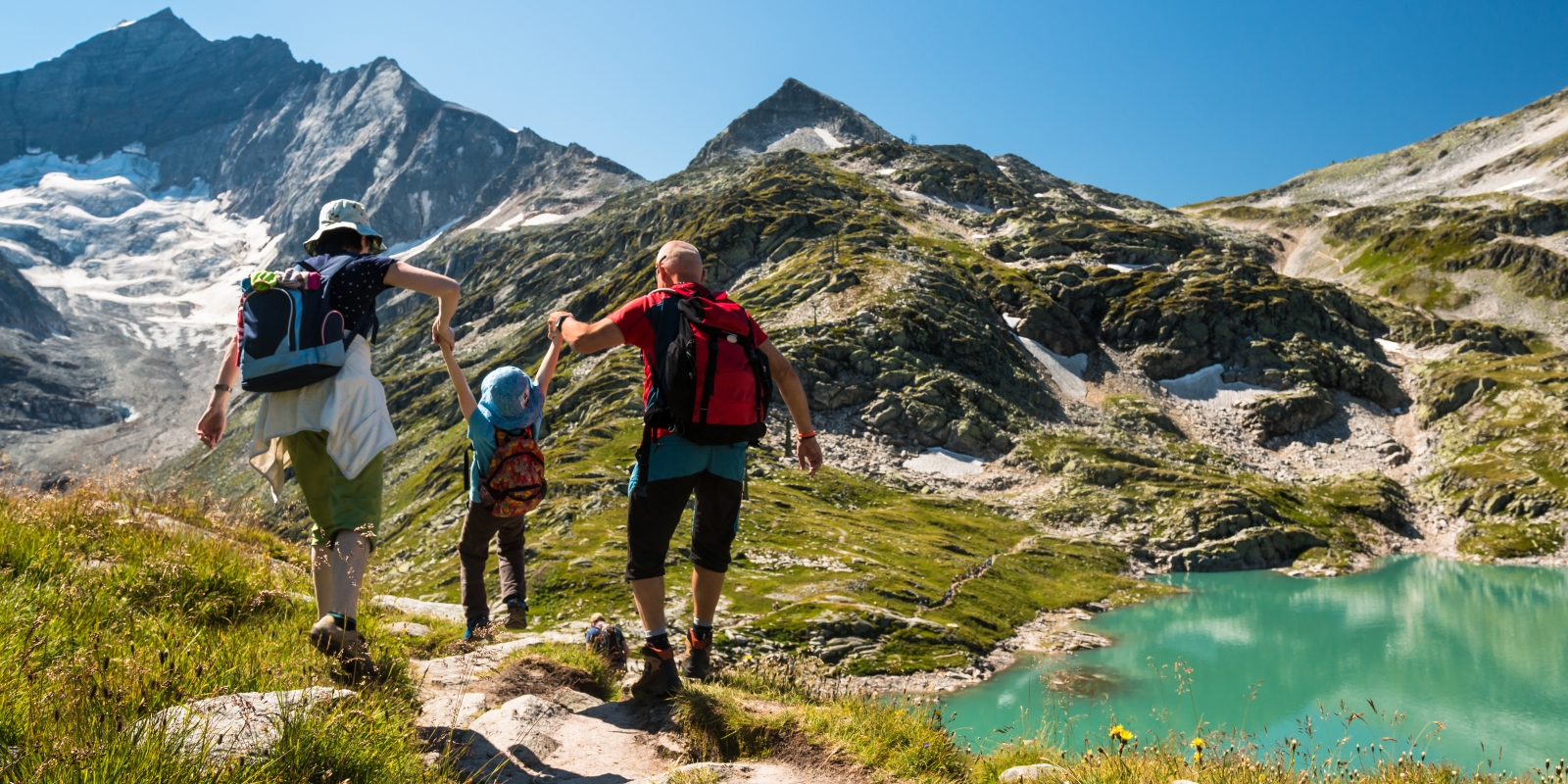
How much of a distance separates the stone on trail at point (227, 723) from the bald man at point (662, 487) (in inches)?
111

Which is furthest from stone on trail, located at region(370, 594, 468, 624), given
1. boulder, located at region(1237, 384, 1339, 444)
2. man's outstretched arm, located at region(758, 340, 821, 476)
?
boulder, located at region(1237, 384, 1339, 444)

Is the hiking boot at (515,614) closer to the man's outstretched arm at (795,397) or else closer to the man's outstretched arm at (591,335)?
the man's outstretched arm at (795,397)

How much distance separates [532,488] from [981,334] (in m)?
82.5

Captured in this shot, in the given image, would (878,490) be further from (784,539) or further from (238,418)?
(238,418)

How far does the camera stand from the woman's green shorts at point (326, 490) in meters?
5.70

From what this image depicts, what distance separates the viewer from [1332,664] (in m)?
33.3

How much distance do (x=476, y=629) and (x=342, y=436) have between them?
143 inches

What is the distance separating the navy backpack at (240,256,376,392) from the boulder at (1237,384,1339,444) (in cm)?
9516

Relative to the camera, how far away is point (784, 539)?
137 ft

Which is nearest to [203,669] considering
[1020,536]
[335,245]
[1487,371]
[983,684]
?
[335,245]

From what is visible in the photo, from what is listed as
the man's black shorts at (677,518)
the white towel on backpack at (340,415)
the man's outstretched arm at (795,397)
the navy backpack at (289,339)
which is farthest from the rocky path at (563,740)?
the man's outstretched arm at (795,397)

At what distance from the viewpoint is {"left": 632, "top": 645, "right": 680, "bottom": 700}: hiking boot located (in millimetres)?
6580

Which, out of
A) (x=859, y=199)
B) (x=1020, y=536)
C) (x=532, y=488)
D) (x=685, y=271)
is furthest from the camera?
(x=859, y=199)

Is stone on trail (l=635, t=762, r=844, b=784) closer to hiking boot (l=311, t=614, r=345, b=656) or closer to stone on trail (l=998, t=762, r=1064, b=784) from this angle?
stone on trail (l=998, t=762, r=1064, b=784)
